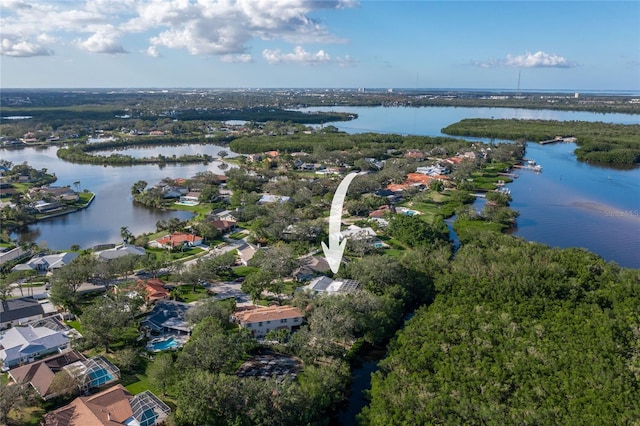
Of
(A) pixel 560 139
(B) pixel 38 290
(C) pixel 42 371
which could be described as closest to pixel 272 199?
(B) pixel 38 290

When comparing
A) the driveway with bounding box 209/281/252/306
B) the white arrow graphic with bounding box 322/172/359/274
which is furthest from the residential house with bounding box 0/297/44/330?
the white arrow graphic with bounding box 322/172/359/274

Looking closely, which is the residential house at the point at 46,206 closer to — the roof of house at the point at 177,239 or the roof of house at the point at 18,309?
the roof of house at the point at 177,239

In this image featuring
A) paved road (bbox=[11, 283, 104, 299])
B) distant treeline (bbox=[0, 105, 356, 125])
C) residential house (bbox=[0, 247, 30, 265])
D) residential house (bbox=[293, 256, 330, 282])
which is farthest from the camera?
distant treeline (bbox=[0, 105, 356, 125])

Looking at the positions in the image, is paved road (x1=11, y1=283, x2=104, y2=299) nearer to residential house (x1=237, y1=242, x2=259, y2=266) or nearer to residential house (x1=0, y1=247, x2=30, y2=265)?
residential house (x1=0, y1=247, x2=30, y2=265)

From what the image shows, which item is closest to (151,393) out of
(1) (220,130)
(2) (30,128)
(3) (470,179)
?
(3) (470,179)

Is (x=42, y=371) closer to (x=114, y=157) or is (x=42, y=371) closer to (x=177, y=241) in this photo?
(x=177, y=241)

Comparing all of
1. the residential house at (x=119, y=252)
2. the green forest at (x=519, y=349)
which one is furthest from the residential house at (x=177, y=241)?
the green forest at (x=519, y=349)

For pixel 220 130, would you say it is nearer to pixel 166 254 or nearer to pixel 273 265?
pixel 166 254
